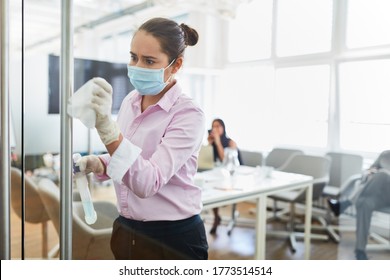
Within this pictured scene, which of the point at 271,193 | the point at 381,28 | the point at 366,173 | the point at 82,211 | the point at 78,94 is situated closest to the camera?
the point at 78,94

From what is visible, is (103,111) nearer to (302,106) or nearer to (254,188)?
(302,106)

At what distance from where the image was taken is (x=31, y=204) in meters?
1.07

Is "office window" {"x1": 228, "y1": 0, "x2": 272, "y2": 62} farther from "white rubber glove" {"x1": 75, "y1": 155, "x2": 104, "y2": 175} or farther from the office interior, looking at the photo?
"white rubber glove" {"x1": 75, "y1": 155, "x2": 104, "y2": 175}

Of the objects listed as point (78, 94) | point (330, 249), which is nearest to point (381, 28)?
point (330, 249)

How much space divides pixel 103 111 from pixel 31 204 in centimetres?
63

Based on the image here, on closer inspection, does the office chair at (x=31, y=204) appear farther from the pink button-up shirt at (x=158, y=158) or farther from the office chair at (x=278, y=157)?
the office chair at (x=278, y=157)

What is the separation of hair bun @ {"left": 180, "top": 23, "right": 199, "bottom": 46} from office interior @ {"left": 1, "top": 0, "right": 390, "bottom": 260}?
0.02m

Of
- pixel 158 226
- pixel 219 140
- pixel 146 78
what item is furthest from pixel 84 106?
pixel 219 140

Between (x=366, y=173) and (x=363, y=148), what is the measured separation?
12cm

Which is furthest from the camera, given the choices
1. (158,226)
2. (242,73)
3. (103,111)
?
(242,73)

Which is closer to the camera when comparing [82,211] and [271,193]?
[82,211]

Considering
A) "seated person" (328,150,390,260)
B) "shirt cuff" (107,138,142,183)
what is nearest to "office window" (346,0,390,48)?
"seated person" (328,150,390,260)

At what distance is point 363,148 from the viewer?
110 cm
